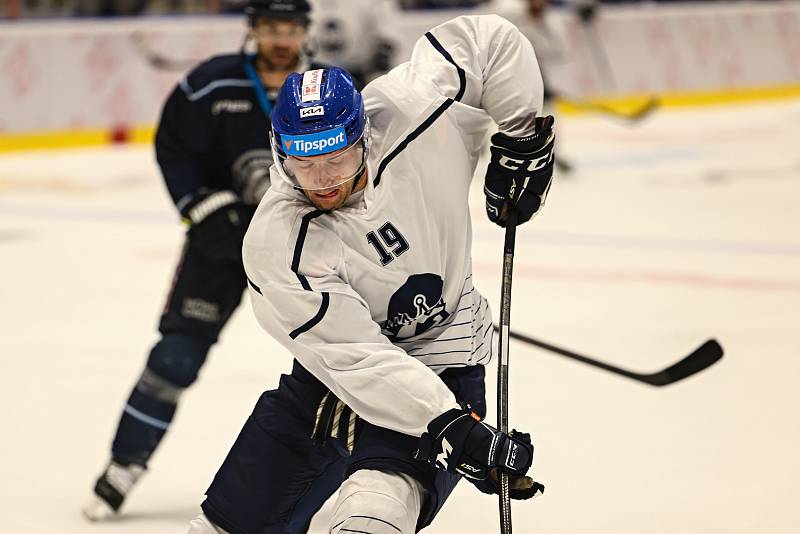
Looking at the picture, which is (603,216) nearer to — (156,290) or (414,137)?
(156,290)

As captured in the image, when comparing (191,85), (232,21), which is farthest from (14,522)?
(232,21)

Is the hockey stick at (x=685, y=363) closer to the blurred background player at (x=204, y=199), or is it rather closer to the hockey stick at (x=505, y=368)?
the hockey stick at (x=505, y=368)

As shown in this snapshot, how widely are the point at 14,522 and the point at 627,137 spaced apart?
7.09 m

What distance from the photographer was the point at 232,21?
29.7 ft

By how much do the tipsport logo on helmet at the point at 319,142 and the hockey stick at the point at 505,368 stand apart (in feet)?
1.57

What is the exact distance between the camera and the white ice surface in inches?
120

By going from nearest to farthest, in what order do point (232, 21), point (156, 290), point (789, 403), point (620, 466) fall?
1. point (620, 466)
2. point (789, 403)
3. point (156, 290)
4. point (232, 21)

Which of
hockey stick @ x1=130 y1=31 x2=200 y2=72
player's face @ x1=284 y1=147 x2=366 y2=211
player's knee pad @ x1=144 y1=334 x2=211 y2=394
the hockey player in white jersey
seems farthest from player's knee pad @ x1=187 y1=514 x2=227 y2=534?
hockey stick @ x1=130 y1=31 x2=200 y2=72

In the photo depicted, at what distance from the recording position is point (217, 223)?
289cm

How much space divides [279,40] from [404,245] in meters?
1.12

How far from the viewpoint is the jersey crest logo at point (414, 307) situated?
2080 mm

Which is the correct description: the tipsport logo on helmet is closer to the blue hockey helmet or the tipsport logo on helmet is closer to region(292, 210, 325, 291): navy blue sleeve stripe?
the blue hockey helmet

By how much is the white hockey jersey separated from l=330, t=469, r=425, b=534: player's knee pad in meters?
0.09

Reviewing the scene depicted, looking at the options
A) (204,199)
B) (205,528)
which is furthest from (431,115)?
(204,199)
